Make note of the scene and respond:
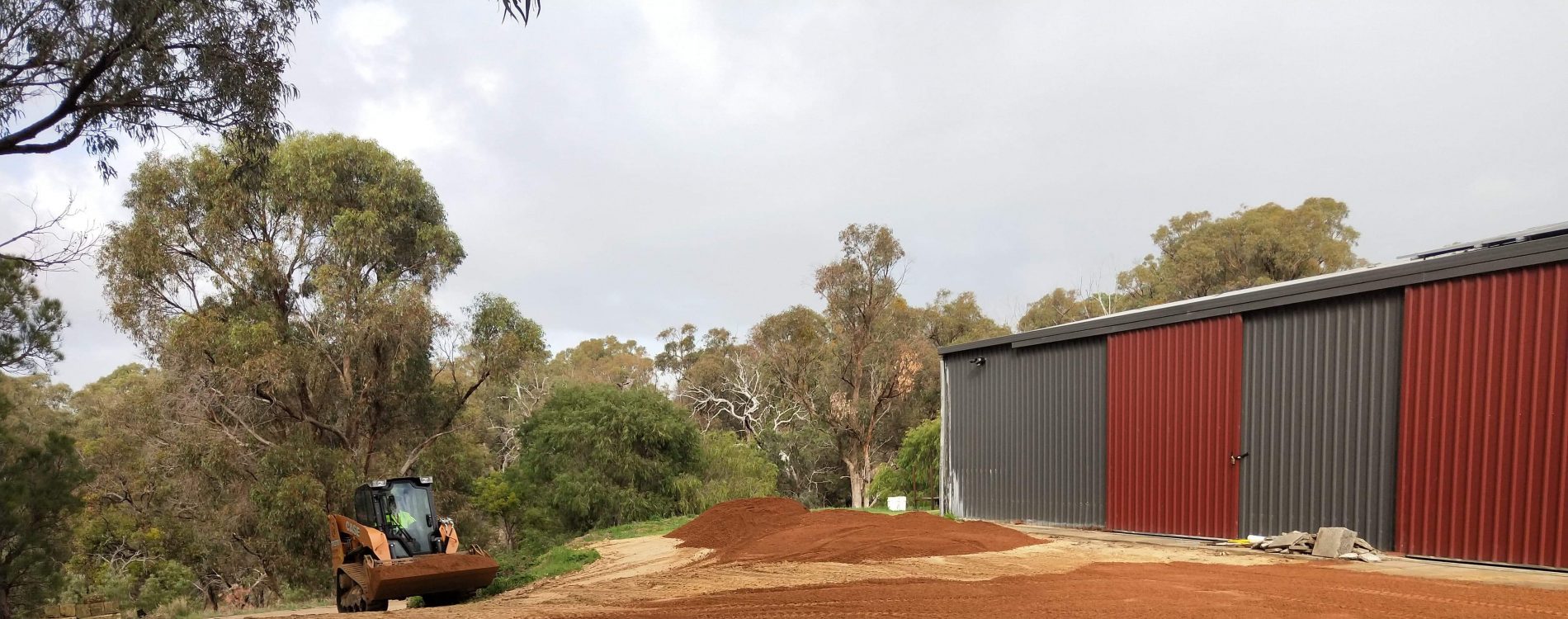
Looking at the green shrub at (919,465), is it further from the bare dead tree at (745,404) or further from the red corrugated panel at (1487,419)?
the red corrugated panel at (1487,419)

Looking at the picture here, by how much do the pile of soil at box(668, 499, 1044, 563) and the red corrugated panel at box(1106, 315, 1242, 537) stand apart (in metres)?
2.08

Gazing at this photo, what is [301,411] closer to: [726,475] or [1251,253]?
[726,475]

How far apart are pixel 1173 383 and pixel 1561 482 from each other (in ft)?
16.7

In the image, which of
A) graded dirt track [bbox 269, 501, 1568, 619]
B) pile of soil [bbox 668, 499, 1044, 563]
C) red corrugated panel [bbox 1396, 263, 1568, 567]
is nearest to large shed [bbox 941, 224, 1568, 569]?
red corrugated panel [bbox 1396, 263, 1568, 567]

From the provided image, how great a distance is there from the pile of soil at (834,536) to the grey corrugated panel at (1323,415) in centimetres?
329

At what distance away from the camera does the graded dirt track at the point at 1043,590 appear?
7.63m

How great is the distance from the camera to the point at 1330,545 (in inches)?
428

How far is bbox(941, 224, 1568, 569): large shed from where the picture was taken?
9.66m

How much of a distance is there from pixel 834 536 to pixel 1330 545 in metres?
6.33

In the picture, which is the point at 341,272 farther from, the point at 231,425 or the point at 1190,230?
the point at 1190,230

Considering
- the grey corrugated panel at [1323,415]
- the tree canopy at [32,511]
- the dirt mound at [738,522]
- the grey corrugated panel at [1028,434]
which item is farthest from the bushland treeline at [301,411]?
the grey corrugated panel at [1323,415]

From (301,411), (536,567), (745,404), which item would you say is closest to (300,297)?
(301,411)

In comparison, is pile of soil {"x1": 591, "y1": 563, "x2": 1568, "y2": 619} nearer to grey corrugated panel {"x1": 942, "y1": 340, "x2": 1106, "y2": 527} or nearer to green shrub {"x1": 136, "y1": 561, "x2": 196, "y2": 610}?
grey corrugated panel {"x1": 942, "y1": 340, "x2": 1106, "y2": 527}

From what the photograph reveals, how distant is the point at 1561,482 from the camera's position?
9305 mm
